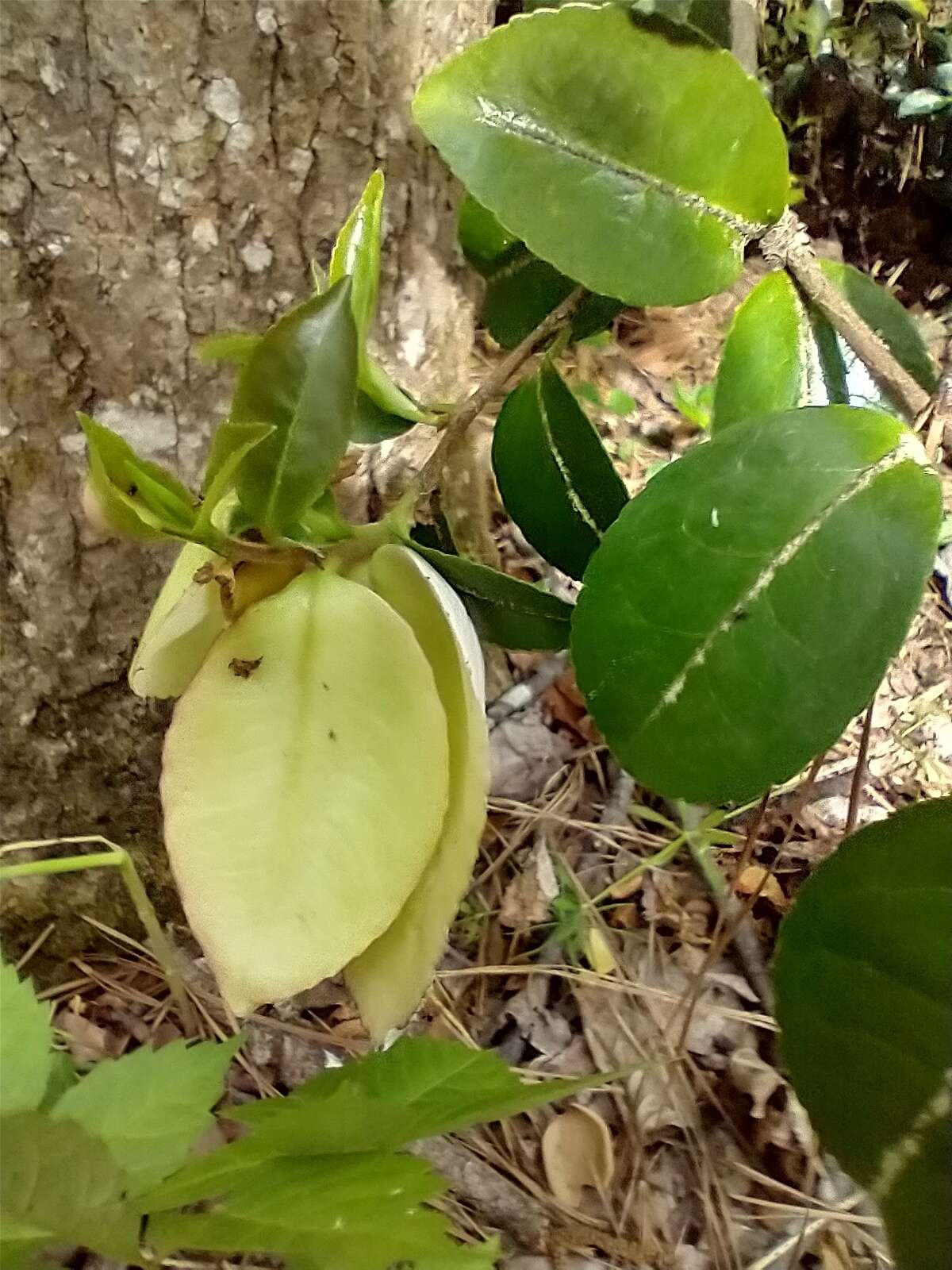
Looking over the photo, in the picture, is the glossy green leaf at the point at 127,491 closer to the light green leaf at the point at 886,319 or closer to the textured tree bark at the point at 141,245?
the textured tree bark at the point at 141,245

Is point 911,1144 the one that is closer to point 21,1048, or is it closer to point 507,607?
point 507,607

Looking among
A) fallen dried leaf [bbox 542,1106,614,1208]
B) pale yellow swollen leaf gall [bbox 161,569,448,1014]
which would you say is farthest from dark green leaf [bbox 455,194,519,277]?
fallen dried leaf [bbox 542,1106,614,1208]

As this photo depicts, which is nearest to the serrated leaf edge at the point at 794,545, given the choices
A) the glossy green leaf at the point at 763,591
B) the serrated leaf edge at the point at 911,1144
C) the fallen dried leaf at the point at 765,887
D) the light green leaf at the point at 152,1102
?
the glossy green leaf at the point at 763,591

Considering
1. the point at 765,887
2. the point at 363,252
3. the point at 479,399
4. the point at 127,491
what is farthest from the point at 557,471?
the point at 765,887

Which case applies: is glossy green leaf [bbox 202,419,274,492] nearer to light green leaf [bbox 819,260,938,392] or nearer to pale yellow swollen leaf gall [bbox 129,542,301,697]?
pale yellow swollen leaf gall [bbox 129,542,301,697]

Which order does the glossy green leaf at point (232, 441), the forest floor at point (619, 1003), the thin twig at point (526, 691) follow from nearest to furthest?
the glossy green leaf at point (232, 441)
the forest floor at point (619, 1003)
the thin twig at point (526, 691)
